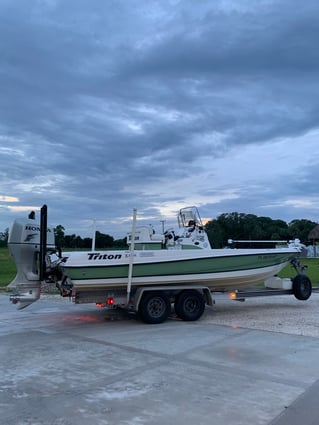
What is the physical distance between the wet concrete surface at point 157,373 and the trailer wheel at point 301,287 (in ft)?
6.60

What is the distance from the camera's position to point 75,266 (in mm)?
8555

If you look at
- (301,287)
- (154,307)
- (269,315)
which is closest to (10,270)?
(154,307)

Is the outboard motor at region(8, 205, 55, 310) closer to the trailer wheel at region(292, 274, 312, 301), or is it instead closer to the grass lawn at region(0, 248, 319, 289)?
the trailer wheel at region(292, 274, 312, 301)

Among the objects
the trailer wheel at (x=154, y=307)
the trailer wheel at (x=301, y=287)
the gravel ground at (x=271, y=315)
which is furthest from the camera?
the trailer wheel at (x=301, y=287)

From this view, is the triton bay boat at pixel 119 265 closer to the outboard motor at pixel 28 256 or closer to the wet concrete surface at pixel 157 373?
the outboard motor at pixel 28 256

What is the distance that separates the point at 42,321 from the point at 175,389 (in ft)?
17.9

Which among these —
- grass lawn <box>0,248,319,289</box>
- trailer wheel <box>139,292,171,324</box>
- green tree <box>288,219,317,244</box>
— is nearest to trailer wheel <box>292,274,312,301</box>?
trailer wheel <box>139,292,171,324</box>

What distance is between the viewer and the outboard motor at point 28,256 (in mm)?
8789

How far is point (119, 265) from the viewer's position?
29.4 ft

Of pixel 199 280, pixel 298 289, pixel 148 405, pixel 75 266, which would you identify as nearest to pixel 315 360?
pixel 148 405

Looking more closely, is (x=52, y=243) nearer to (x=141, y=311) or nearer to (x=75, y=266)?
(x=75, y=266)

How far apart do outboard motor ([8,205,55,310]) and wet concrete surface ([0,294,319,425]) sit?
0.71 m

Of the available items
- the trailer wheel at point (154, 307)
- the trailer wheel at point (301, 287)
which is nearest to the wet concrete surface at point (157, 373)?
the trailer wheel at point (154, 307)

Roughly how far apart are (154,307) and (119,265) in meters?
1.21
